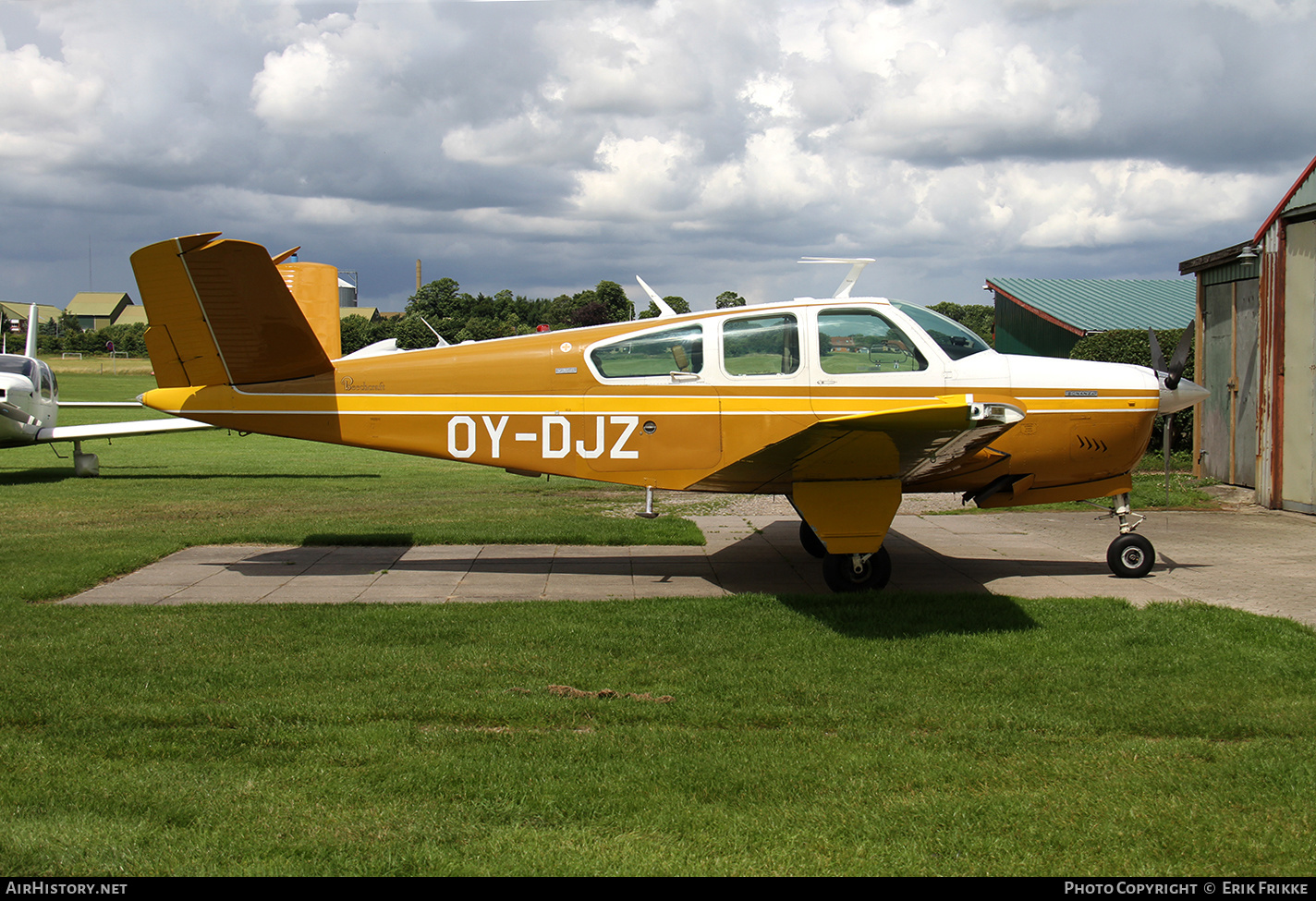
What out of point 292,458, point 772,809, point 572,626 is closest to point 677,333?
point 572,626

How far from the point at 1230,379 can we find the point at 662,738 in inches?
505

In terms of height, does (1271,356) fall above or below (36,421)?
above

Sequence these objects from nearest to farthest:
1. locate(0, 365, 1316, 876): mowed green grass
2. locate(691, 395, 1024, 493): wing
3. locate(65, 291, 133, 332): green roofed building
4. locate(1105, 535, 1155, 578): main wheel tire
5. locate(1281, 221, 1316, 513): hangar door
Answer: locate(0, 365, 1316, 876): mowed green grass < locate(691, 395, 1024, 493): wing < locate(1105, 535, 1155, 578): main wheel tire < locate(1281, 221, 1316, 513): hangar door < locate(65, 291, 133, 332): green roofed building

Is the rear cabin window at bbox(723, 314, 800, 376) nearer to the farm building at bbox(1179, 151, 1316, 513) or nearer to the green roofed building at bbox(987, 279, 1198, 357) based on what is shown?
the farm building at bbox(1179, 151, 1316, 513)

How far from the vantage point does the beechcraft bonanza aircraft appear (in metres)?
7.59

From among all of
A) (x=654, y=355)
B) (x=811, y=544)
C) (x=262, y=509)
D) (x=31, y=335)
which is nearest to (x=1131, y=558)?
(x=811, y=544)

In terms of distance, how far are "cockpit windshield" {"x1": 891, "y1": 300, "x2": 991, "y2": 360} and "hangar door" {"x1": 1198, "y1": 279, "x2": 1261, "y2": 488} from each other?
7553 millimetres

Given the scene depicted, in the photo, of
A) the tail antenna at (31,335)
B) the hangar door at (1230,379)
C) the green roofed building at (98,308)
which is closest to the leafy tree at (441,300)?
the tail antenna at (31,335)

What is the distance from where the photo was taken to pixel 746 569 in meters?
8.65

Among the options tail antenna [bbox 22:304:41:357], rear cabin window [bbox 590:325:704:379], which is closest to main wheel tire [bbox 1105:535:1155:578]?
rear cabin window [bbox 590:325:704:379]

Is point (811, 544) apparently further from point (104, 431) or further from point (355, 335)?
point (355, 335)

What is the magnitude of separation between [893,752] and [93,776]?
11.6 ft

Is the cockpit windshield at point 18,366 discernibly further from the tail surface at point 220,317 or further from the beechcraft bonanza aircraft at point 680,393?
the tail surface at point 220,317

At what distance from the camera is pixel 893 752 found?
423 centimetres
